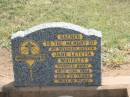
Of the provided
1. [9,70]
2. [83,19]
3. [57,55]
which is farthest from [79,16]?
[57,55]

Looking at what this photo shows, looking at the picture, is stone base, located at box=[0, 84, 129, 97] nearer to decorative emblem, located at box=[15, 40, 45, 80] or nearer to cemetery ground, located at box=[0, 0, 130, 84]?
decorative emblem, located at box=[15, 40, 45, 80]

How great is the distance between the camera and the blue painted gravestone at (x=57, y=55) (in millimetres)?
6730

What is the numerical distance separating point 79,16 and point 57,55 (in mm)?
4692

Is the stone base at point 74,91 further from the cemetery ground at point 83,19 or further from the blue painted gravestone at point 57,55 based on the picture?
the cemetery ground at point 83,19

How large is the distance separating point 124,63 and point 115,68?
26cm

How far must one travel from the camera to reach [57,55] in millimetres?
6871

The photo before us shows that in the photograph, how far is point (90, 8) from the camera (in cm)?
1219

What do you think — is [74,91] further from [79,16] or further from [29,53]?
[79,16]

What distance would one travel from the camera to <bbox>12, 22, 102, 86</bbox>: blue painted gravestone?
6.73m

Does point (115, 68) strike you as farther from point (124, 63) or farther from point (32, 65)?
point (32, 65)

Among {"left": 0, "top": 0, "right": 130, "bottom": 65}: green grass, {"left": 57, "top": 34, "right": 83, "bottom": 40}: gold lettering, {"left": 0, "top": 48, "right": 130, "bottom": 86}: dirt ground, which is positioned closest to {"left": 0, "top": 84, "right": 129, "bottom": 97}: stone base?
{"left": 0, "top": 48, "right": 130, "bottom": 86}: dirt ground

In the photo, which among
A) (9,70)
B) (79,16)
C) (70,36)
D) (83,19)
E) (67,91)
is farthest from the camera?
(79,16)

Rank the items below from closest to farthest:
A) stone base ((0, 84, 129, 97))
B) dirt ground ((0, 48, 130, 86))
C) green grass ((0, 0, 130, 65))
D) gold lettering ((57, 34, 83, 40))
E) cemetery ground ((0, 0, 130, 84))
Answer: gold lettering ((57, 34, 83, 40)), stone base ((0, 84, 129, 97)), dirt ground ((0, 48, 130, 86)), cemetery ground ((0, 0, 130, 84)), green grass ((0, 0, 130, 65))

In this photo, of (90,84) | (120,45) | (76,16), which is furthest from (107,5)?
(90,84)
